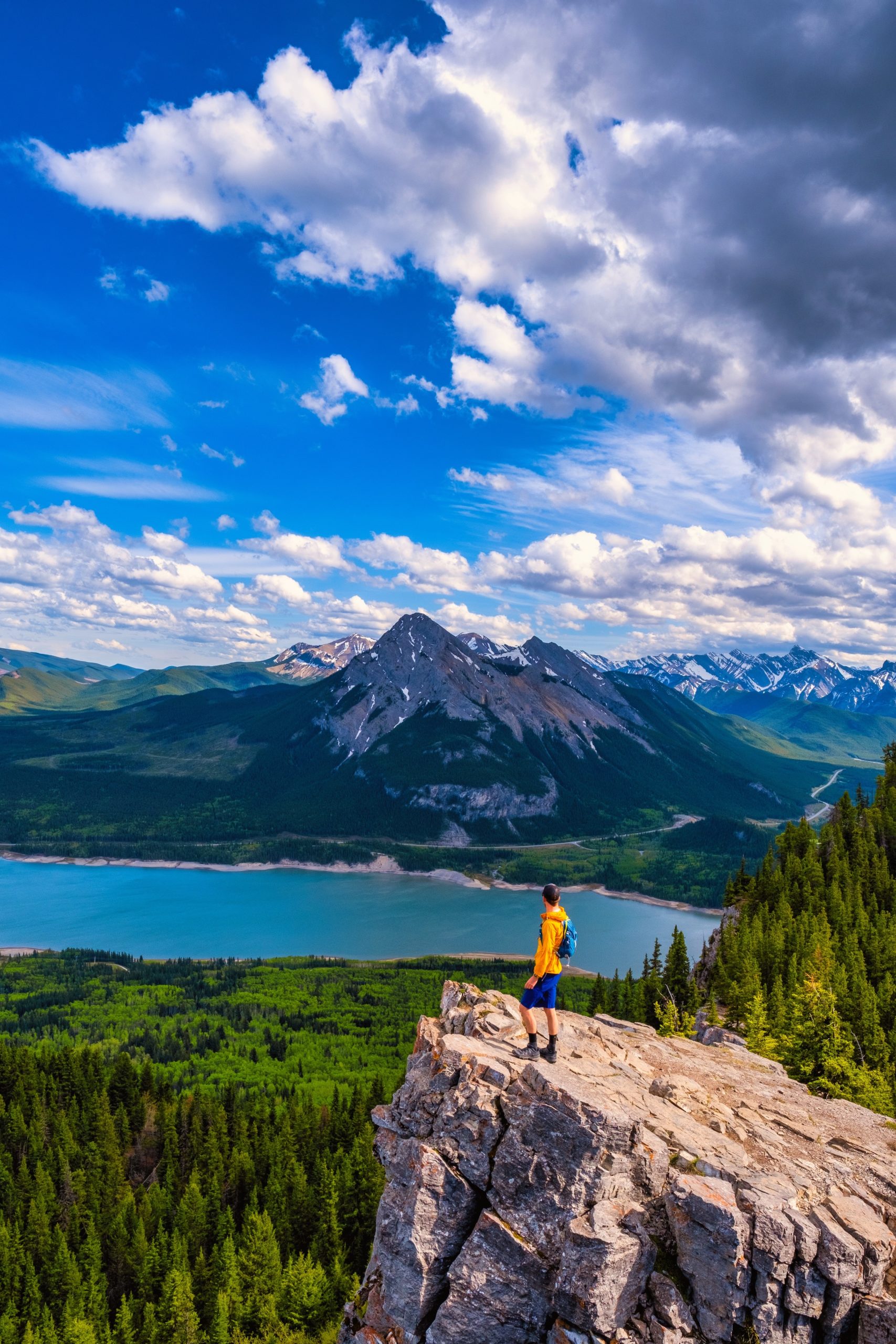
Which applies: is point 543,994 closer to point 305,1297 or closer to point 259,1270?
point 305,1297

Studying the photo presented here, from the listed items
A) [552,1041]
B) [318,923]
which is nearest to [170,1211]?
[552,1041]

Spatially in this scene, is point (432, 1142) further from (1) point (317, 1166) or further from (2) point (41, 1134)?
(2) point (41, 1134)

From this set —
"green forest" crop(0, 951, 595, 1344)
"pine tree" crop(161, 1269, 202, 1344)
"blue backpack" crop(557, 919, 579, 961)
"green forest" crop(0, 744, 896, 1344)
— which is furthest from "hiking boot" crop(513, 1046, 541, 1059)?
"pine tree" crop(161, 1269, 202, 1344)

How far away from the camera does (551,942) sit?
16969 millimetres

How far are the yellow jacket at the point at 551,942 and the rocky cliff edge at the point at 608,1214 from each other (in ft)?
7.18

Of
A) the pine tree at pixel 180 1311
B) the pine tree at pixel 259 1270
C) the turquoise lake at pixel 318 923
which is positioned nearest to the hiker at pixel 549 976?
the pine tree at pixel 259 1270

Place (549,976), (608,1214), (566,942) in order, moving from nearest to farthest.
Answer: (608,1214)
(566,942)
(549,976)

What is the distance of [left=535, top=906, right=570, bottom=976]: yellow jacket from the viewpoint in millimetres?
16875

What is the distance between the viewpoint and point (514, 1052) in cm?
1770

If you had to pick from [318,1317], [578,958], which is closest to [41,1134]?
[318,1317]

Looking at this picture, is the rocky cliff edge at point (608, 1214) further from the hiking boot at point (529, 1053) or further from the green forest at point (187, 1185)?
the green forest at point (187, 1185)

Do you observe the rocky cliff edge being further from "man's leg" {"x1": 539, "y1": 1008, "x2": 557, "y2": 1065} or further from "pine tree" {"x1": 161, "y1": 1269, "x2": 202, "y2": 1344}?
"pine tree" {"x1": 161, "y1": 1269, "x2": 202, "y2": 1344}

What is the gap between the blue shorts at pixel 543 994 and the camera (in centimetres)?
1738

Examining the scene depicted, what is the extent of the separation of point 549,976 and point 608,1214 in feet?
15.6
